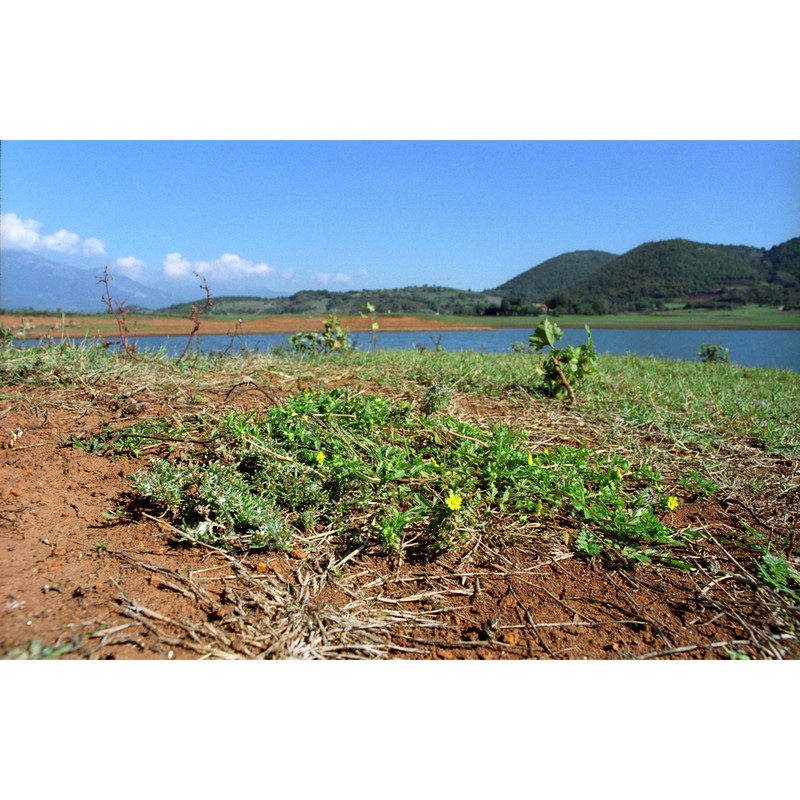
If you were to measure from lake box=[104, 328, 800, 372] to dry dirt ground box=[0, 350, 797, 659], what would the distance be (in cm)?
319

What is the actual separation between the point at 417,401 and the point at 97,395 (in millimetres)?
2203

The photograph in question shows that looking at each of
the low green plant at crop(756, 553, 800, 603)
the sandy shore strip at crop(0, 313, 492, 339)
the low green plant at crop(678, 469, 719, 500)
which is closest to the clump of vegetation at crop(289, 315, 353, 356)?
the sandy shore strip at crop(0, 313, 492, 339)

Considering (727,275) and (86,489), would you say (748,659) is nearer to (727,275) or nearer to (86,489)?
(86,489)

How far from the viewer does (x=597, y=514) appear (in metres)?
2.69

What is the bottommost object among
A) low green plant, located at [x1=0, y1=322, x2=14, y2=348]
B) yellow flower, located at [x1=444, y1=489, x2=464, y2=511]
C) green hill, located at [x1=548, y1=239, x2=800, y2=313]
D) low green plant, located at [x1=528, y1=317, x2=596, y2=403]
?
yellow flower, located at [x1=444, y1=489, x2=464, y2=511]

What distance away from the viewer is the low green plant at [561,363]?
4656 mm

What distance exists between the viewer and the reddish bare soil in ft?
6.23

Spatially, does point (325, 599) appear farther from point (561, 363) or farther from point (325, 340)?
point (325, 340)

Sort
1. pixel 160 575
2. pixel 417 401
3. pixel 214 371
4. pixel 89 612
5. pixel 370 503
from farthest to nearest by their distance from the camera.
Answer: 1. pixel 214 371
2. pixel 417 401
3. pixel 370 503
4. pixel 160 575
5. pixel 89 612

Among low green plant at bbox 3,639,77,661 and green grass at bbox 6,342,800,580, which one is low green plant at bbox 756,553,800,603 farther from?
low green plant at bbox 3,639,77,661

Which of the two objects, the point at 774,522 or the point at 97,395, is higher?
the point at 97,395

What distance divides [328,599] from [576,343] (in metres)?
5.22

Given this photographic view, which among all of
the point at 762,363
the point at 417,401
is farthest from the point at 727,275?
the point at 417,401

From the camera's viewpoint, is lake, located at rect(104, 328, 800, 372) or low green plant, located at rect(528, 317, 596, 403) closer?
low green plant, located at rect(528, 317, 596, 403)
